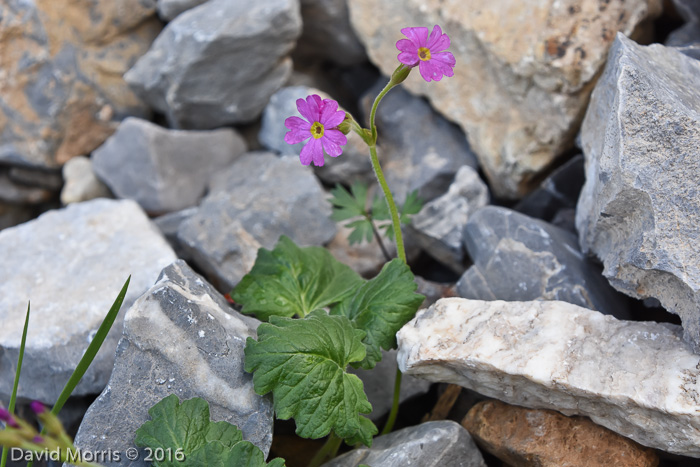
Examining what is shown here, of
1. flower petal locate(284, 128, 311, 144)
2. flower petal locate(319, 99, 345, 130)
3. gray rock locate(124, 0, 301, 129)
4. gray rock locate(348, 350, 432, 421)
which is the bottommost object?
gray rock locate(348, 350, 432, 421)

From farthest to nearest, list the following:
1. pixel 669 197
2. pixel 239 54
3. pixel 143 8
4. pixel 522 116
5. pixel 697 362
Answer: pixel 143 8
pixel 239 54
pixel 522 116
pixel 669 197
pixel 697 362

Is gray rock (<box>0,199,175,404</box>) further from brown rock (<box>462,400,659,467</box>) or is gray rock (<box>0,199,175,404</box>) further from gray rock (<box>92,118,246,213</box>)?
brown rock (<box>462,400,659,467</box>)

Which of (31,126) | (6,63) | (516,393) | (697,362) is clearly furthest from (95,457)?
(6,63)

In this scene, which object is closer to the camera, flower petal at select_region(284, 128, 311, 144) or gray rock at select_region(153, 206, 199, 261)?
flower petal at select_region(284, 128, 311, 144)

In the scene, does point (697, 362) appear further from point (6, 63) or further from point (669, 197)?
point (6, 63)

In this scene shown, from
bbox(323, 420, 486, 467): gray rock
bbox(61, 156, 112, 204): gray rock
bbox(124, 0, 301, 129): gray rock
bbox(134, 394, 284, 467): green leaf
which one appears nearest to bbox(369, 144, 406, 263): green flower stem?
bbox(323, 420, 486, 467): gray rock

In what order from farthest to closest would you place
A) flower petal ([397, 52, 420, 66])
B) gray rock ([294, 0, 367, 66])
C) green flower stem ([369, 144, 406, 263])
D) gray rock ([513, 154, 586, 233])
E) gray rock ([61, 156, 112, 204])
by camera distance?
gray rock ([294, 0, 367, 66])
gray rock ([61, 156, 112, 204])
gray rock ([513, 154, 586, 233])
green flower stem ([369, 144, 406, 263])
flower petal ([397, 52, 420, 66])

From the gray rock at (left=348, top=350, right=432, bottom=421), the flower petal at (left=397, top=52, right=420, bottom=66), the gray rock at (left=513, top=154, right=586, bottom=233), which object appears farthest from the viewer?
the gray rock at (left=513, top=154, right=586, bottom=233)
